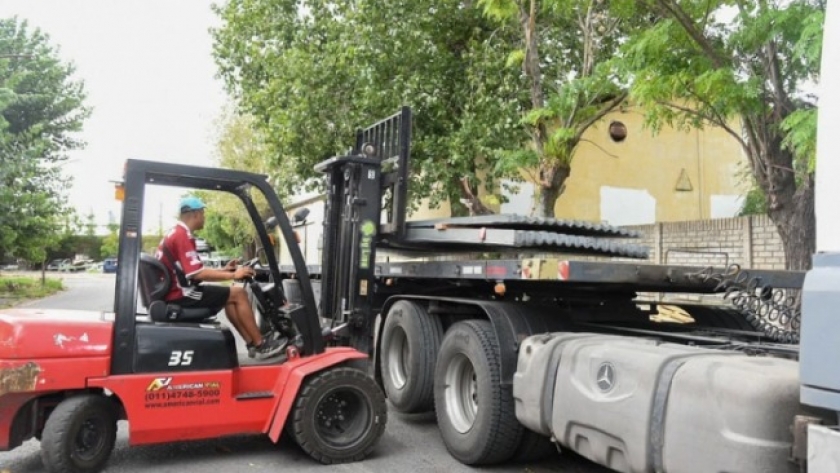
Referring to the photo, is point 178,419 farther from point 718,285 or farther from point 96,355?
point 718,285

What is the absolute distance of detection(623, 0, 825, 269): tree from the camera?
21.4 ft

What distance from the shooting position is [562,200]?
19812 millimetres

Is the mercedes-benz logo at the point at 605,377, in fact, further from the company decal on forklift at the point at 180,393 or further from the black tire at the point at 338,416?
the company decal on forklift at the point at 180,393

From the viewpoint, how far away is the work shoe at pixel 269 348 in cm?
589

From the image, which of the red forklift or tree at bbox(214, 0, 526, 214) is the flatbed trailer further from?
→ tree at bbox(214, 0, 526, 214)

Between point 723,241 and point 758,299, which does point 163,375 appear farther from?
point 723,241

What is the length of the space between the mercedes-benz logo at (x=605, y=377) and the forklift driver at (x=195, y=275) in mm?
2760

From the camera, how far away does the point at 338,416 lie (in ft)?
18.7

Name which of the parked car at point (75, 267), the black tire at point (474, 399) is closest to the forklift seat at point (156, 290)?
the black tire at point (474, 399)

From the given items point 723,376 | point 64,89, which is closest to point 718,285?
point 723,376

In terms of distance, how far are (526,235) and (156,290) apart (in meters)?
2.84

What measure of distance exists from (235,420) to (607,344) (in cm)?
284

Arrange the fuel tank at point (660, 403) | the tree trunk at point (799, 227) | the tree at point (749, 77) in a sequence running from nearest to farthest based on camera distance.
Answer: the fuel tank at point (660, 403), the tree at point (749, 77), the tree trunk at point (799, 227)

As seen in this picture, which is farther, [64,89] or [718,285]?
[64,89]
